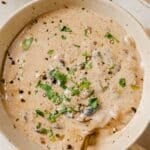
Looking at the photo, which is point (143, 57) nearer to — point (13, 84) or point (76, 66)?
point (76, 66)

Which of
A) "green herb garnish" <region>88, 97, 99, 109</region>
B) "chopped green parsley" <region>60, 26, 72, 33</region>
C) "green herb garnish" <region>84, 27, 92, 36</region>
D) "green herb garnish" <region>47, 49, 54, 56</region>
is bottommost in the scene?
"green herb garnish" <region>88, 97, 99, 109</region>

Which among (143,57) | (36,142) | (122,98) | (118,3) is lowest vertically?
(36,142)

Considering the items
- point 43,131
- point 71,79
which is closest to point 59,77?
point 71,79

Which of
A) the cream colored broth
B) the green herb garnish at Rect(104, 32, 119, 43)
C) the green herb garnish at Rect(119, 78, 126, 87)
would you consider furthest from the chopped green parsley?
the green herb garnish at Rect(119, 78, 126, 87)

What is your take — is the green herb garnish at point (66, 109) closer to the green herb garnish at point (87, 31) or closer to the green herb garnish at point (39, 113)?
the green herb garnish at point (39, 113)

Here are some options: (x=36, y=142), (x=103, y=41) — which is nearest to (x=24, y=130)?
(x=36, y=142)

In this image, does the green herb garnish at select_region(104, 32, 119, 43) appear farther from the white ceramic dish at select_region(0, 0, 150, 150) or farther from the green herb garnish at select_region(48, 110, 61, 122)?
the green herb garnish at select_region(48, 110, 61, 122)

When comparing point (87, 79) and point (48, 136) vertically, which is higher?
point (87, 79)
